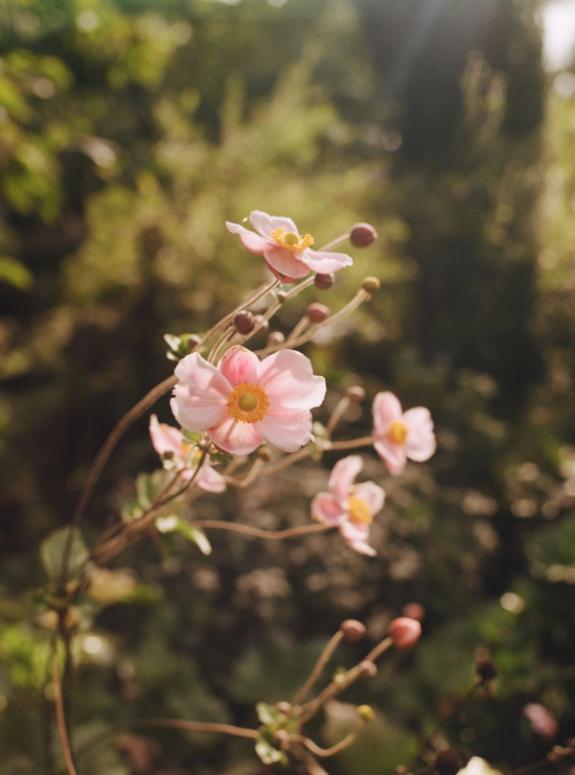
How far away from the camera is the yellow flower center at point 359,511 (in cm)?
89

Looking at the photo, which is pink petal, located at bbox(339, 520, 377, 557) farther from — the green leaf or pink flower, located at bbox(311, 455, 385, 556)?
the green leaf

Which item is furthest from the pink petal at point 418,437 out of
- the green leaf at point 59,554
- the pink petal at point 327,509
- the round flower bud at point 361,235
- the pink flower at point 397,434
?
the green leaf at point 59,554

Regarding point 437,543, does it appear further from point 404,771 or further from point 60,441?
point 60,441

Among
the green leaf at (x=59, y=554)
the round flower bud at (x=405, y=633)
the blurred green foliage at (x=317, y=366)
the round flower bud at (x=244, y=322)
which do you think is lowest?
the round flower bud at (x=405, y=633)

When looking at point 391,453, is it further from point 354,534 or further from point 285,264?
point 285,264

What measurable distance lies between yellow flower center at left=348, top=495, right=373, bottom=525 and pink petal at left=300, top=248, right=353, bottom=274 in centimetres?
36

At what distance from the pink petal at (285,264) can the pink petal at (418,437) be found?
367 mm

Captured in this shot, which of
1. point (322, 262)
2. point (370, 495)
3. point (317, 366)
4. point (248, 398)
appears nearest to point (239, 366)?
point (248, 398)

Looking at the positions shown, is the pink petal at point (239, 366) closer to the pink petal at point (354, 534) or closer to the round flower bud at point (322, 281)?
the round flower bud at point (322, 281)

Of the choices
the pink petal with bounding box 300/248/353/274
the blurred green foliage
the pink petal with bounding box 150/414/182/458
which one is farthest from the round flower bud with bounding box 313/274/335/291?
the blurred green foliage

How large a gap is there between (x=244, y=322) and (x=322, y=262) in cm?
10

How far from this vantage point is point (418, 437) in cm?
96

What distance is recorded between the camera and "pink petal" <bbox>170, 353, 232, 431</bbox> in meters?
0.61

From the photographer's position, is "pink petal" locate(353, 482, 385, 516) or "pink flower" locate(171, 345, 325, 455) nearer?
"pink flower" locate(171, 345, 325, 455)
